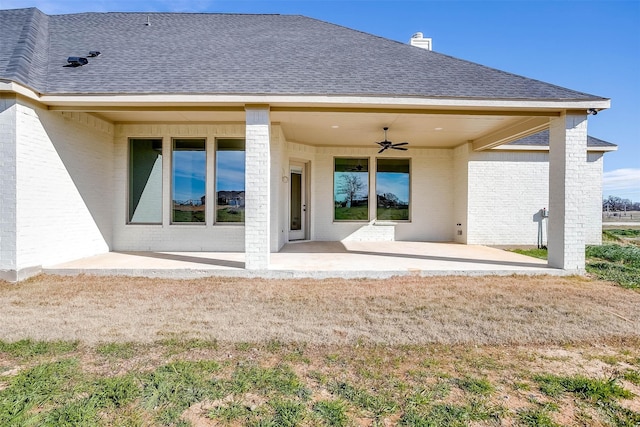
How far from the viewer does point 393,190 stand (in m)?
10.4

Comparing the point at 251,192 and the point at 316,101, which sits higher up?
the point at 316,101

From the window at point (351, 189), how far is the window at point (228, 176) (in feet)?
10.8

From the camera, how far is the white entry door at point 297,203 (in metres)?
9.74

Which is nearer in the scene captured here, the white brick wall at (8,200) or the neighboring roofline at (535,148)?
the white brick wall at (8,200)

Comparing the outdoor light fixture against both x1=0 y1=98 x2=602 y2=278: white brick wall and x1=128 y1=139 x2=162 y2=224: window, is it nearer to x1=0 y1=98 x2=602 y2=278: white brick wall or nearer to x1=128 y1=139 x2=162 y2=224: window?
x1=0 y1=98 x2=602 y2=278: white brick wall

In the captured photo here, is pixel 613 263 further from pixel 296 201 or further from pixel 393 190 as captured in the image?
pixel 296 201

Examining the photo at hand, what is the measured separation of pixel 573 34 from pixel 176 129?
11147 millimetres

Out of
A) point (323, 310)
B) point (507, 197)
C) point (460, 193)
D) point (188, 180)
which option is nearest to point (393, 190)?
point (460, 193)

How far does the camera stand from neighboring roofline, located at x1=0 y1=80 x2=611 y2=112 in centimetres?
559

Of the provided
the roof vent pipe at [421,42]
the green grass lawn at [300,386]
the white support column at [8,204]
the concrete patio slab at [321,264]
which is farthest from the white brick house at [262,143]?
the green grass lawn at [300,386]

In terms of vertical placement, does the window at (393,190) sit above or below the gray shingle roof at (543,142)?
below

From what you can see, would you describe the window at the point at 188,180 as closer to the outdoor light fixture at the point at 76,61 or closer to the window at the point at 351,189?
the outdoor light fixture at the point at 76,61

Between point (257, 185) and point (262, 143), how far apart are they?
730 millimetres

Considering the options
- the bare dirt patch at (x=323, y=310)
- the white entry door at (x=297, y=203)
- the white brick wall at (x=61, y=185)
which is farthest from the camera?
the white entry door at (x=297, y=203)
